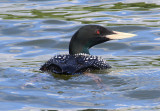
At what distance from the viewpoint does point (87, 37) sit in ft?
26.1

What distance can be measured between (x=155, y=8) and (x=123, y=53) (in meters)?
3.76

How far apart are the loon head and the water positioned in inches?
19.8

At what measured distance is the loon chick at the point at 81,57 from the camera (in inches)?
282

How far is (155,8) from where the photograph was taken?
13.2m

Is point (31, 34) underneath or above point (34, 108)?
above

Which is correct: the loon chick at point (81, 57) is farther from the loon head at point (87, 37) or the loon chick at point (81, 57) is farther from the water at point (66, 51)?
the water at point (66, 51)

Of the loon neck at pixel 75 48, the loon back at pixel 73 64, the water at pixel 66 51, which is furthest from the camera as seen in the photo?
the loon neck at pixel 75 48

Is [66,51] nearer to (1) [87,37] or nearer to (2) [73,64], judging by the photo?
(1) [87,37]

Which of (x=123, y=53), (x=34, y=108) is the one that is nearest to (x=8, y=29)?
(x=123, y=53)

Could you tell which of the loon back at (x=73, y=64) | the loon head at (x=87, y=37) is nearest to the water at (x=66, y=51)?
the loon back at (x=73, y=64)

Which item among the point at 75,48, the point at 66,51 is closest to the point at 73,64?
the point at 75,48

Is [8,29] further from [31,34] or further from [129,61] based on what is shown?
[129,61]

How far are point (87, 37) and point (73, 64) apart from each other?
0.89 metres

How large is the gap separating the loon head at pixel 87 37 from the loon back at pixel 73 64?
12.7 inches
